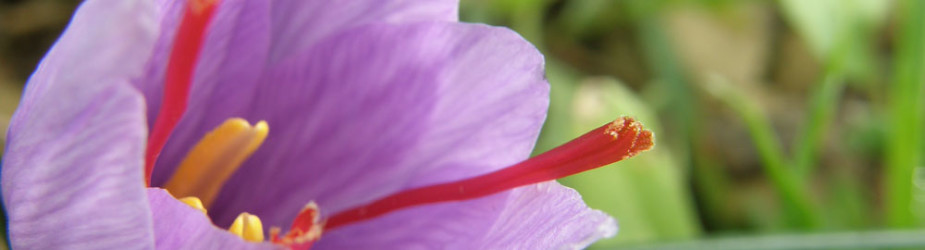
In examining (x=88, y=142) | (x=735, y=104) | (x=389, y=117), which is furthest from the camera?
(x=735, y=104)

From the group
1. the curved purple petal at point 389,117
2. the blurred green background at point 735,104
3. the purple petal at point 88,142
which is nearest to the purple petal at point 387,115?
the curved purple petal at point 389,117

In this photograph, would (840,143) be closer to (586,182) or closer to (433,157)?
(586,182)

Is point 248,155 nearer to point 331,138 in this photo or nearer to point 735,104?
point 331,138

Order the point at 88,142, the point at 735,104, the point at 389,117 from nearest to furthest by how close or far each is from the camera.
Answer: the point at 88,142 < the point at 389,117 < the point at 735,104

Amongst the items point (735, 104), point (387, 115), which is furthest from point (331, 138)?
point (735, 104)

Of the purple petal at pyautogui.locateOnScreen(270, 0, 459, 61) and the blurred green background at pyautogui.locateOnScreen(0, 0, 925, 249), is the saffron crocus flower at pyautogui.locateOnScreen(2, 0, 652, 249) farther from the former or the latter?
the blurred green background at pyautogui.locateOnScreen(0, 0, 925, 249)

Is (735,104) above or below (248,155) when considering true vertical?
above

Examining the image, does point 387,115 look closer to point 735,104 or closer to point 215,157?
point 215,157

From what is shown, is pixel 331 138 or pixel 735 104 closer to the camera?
pixel 331 138
